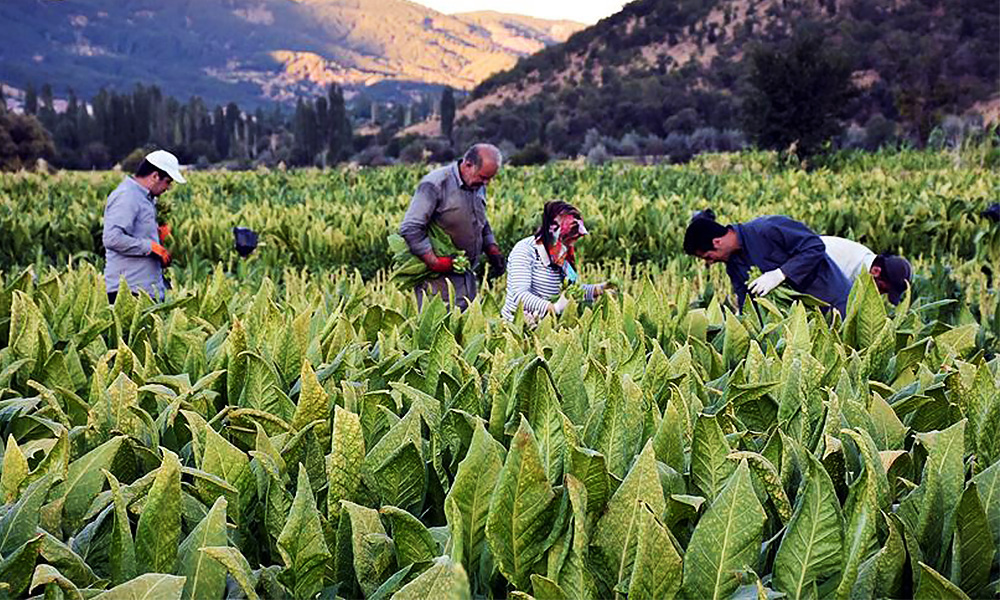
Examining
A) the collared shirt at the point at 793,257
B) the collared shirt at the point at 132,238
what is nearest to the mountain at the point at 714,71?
the collared shirt at the point at 793,257

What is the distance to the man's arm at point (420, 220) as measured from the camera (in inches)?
259

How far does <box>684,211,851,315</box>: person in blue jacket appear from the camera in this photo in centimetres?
554

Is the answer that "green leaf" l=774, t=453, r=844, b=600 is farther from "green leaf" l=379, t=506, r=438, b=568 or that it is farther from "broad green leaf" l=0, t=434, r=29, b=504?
"broad green leaf" l=0, t=434, r=29, b=504

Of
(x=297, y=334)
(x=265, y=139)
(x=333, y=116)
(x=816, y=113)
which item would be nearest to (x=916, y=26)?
(x=816, y=113)

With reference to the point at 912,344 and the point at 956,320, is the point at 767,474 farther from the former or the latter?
the point at 956,320

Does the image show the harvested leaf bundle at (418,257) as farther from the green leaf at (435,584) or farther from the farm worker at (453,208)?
the green leaf at (435,584)

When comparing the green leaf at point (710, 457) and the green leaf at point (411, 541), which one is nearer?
the green leaf at point (411, 541)

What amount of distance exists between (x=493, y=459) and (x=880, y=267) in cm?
467

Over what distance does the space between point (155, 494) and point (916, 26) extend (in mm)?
63985

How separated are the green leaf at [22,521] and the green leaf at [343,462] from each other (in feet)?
1.65

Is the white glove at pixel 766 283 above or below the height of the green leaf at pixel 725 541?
below

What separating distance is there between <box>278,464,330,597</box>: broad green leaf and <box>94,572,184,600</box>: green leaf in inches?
11.2

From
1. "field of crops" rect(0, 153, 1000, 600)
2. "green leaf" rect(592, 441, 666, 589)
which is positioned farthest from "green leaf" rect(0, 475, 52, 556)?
"green leaf" rect(592, 441, 666, 589)

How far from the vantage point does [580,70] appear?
7050cm
